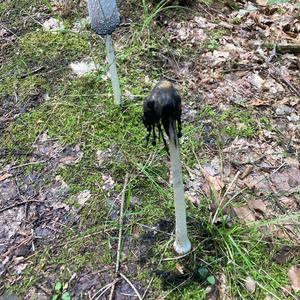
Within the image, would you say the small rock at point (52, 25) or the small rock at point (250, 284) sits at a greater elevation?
the small rock at point (52, 25)

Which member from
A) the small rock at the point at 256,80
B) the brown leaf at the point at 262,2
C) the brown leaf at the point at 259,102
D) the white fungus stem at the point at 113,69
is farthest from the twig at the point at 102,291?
the brown leaf at the point at 262,2

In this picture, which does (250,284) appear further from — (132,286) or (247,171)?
(247,171)

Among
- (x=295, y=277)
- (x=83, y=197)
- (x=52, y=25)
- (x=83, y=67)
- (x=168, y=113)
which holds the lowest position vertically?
(x=295, y=277)

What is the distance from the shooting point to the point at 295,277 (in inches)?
63.2

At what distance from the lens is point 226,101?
245cm

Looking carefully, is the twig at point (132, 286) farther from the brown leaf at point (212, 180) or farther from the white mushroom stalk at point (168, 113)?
the brown leaf at point (212, 180)

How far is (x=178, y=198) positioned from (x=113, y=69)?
105cm

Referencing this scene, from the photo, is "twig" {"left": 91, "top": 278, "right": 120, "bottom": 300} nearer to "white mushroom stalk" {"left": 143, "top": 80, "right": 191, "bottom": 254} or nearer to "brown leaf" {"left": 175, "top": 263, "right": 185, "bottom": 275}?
"brown leaf" {"left": 175, "top": 263, "right": 185, "bottom": 275}

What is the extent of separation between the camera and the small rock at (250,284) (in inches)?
61.4

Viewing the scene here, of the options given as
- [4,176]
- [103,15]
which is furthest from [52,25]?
[4,176]

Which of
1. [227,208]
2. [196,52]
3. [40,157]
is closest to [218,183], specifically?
[227,208]

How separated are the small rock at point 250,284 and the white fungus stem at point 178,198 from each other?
265 millimetres

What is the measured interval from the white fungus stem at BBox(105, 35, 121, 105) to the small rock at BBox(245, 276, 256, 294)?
4.18 feet

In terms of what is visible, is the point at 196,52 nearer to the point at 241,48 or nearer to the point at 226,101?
the point at 241,48
